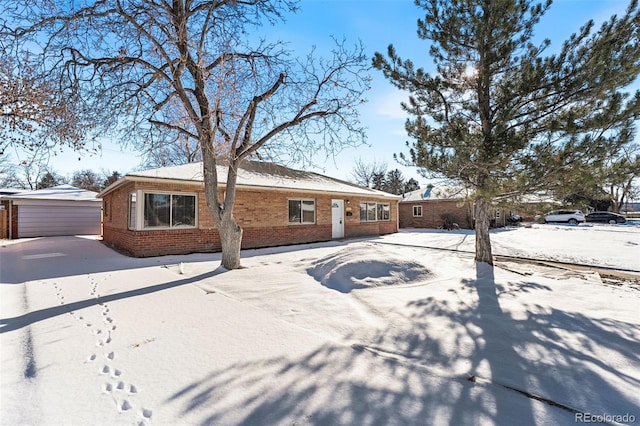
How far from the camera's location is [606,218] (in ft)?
94.0

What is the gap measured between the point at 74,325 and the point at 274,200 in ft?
28.3

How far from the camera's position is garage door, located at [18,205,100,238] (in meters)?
16.2

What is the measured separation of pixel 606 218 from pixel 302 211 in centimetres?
3299

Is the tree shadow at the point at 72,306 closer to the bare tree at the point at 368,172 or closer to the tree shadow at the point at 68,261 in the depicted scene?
the tree shadow at the point at 68,261

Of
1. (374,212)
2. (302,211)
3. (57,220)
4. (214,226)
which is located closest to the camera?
(214,226)

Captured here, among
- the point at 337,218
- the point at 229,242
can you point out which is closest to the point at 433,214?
the point at 337,218

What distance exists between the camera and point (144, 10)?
6219 mm

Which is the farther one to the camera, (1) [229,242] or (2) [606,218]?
(2) [606,218]

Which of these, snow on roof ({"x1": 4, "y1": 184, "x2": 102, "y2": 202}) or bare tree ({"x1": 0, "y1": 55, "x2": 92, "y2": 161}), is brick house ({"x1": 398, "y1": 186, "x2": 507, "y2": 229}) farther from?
snow on roof ({"x1": 4, "y1": 184, "x2": 102, "y2": 202})

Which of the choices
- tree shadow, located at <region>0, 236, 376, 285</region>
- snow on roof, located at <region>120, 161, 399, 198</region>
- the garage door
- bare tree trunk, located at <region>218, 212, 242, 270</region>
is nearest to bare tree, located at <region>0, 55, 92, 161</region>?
snow on roof, located at <region>120, 161, 399, 198</region>

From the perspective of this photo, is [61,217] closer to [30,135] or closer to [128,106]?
[30,135]

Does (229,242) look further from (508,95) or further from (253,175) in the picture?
(508,95)

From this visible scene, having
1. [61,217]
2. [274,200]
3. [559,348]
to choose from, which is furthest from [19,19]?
[61,217]

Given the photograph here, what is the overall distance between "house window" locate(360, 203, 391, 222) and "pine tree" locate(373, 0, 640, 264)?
9.12 meters
